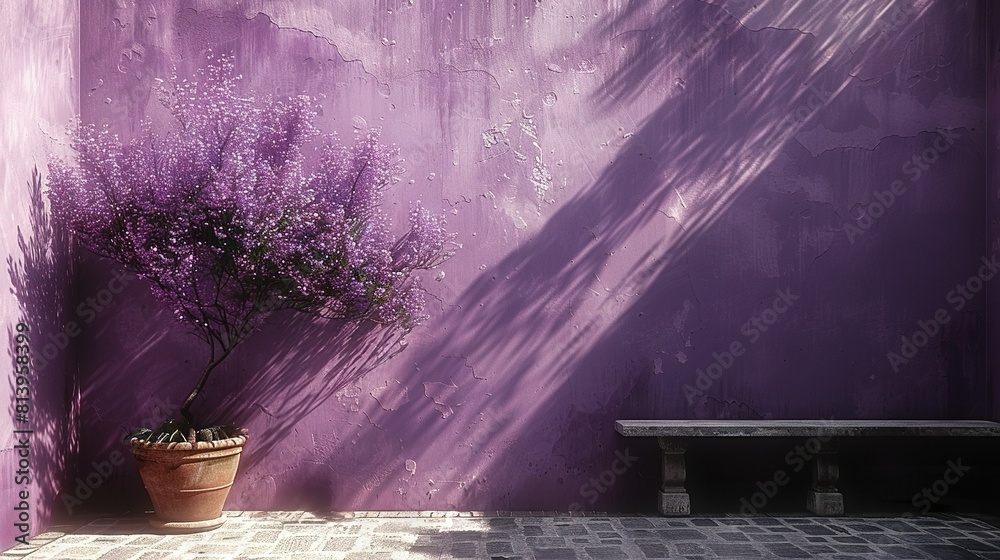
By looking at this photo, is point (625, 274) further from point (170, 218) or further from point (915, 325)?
point (170, 218)

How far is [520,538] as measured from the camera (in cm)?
440

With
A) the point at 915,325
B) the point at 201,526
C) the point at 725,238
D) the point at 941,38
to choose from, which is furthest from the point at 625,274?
the point at 201,526

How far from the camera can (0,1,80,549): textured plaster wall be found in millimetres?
4219

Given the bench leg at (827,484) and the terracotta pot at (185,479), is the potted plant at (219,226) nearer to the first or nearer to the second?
the terracotta pot at (185,479)

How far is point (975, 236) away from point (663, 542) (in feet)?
10.3

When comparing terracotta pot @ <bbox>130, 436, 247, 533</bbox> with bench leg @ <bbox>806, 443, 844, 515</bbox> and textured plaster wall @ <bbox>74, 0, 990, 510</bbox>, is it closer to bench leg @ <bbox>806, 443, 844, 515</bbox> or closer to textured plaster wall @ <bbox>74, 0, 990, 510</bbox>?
textured plaster wall @ <bbox>74, 0, 990, 510</bbox>

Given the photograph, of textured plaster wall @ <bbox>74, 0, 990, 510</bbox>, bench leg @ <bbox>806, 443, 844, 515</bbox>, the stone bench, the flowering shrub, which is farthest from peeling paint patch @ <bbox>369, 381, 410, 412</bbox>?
bench leg @ <bbox>806, 443, 844, 515</bbox>

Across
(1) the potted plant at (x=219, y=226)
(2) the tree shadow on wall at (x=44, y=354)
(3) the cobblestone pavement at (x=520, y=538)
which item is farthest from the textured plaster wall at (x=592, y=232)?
(1) the potted plant at (x=219, y=226)

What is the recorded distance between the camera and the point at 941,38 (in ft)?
17.4

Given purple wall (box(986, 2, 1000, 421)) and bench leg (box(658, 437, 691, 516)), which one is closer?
bench leg (box(658, 437, 691, 516))

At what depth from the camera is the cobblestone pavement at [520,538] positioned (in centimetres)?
409

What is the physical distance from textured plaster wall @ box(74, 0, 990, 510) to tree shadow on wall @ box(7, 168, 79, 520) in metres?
0.19

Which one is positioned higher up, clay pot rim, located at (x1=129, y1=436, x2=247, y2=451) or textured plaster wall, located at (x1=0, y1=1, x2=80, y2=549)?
textured plaster wall, located at (x1=0, y1=1, x2=80, y2=549)

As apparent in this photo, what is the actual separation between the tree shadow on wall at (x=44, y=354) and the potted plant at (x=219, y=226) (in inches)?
9.6
